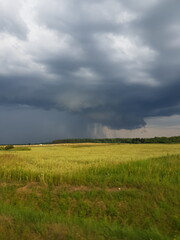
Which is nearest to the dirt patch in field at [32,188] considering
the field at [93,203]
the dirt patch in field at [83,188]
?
the field at [93,203]

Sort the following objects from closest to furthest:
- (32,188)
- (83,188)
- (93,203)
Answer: (93,203)
(83,188)
(32,188)

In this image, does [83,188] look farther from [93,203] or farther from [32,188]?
[32,188]

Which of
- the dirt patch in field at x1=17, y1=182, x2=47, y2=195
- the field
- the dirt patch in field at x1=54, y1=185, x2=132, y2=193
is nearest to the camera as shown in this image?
the field

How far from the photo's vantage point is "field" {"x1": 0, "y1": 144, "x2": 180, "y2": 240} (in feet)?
25.0

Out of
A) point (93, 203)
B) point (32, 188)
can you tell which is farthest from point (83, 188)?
point (32, 188)

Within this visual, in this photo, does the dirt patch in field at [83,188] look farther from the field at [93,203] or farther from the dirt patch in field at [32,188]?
the dirt patch in field at [32,188]

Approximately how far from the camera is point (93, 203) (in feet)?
35.9

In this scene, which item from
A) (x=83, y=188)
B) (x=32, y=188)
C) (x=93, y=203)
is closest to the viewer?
(x=93, y=203)

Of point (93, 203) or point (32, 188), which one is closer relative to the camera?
point (93, 203)

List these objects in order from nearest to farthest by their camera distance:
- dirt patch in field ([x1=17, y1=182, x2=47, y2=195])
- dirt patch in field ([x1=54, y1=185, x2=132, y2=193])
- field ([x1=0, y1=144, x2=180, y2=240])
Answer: field ([x1=0, y1=144, x2=180, y2=240]) < dirt patch in field ([x1=54, y1=185, x2=132, y2=193]) < dirt patch in field ([x1=17, y1=182, x2=47, y2=195])

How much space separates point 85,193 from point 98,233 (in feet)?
14.5

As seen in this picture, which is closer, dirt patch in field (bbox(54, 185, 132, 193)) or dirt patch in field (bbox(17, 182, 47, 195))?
dirt patch in field (bbox(54, 185, 132, 193))

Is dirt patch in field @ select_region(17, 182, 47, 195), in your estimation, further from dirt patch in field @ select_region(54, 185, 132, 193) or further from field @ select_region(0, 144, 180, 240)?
dirt patch in field @ select_region(54, 185, 132, 193)

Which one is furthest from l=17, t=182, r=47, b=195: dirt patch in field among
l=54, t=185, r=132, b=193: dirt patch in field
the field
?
l=54, t=185, r=132, b=193: dirt patch in field
